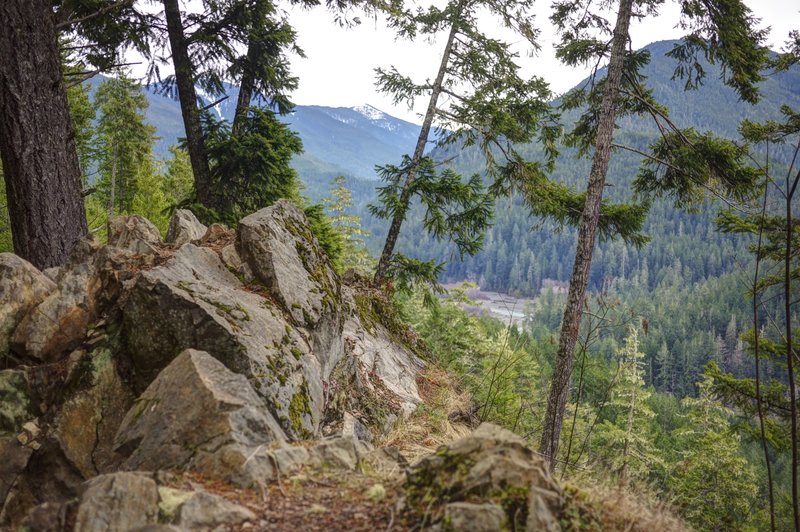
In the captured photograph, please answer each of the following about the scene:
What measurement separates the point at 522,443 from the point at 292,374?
2.41 meters

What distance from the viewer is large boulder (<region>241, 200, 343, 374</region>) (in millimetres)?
5125

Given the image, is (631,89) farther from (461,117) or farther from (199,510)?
(199,510)

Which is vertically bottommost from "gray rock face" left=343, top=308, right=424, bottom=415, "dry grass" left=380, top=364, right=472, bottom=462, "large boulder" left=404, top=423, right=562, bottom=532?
"dry grass" left=380, top=364, right=472, bottom=462

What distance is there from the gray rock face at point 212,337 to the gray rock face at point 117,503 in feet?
4.69

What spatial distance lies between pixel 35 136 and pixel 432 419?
6.35m

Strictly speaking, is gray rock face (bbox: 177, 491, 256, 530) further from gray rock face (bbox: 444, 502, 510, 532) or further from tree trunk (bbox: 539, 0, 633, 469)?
Result: tree trunk (bbox: 539, 0, 633, 469)

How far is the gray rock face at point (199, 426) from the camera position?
2.60 metres

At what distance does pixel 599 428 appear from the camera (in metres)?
35.0

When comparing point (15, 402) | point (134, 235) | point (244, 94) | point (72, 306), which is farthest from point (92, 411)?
point (244, 94)

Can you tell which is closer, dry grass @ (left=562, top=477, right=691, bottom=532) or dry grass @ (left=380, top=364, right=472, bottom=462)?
dry grass @ (left=562, top=477, right=691, bottom=532)

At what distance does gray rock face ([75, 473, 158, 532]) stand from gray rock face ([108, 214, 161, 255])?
3.22 m

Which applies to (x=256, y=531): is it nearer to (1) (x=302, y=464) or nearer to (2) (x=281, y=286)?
(1) (x=302, y=464)

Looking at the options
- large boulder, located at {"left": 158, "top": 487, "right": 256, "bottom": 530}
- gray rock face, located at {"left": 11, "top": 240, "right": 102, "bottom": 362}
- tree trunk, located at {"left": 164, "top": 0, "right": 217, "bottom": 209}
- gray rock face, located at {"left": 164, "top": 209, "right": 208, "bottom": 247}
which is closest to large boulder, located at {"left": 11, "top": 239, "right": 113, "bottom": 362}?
gray rock face, located at {"left": 11, "top": 240, "right": 102, "bottom": 362}

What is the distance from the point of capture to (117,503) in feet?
7.08
